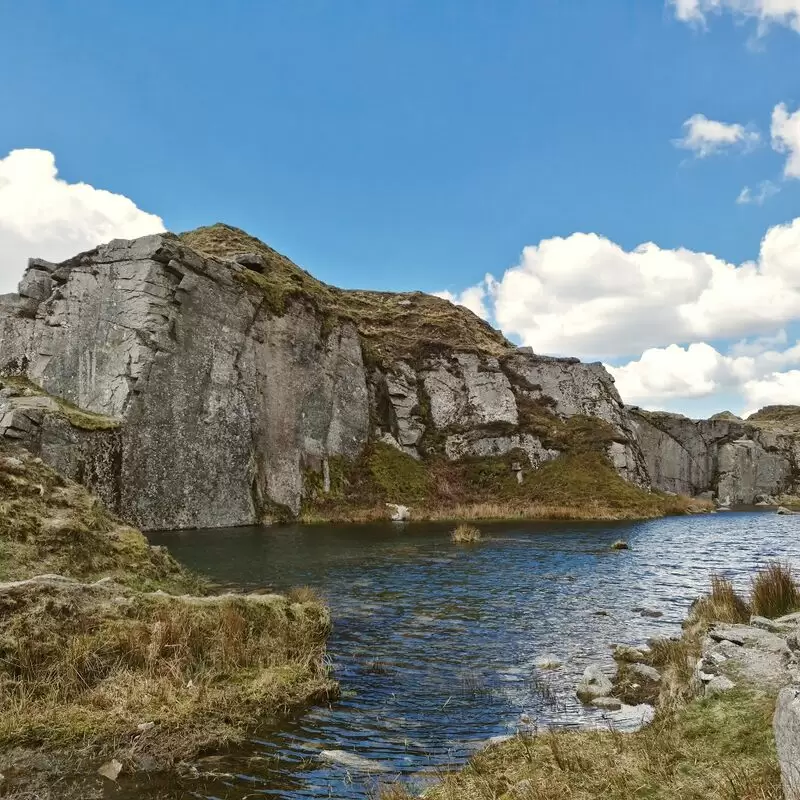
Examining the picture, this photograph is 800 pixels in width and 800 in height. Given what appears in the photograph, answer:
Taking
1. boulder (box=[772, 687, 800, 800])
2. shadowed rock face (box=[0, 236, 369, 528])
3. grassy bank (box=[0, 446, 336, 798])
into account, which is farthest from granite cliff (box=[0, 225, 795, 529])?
boulder (box=[772, 687, 800, 800])

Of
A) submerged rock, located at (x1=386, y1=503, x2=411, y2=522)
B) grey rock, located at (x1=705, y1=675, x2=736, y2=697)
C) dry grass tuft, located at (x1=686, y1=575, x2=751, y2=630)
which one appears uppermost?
grey rock, located at (x1=705, y1=675, x2=736, y2=697)

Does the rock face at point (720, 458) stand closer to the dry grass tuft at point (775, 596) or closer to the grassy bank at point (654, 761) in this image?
the dry grass tuft at point (775, 596)

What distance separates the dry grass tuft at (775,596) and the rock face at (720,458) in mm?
110259

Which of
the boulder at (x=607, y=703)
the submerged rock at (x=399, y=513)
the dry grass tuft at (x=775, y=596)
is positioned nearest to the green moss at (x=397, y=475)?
the submerged rock at (x=399, y=513)

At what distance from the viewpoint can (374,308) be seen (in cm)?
11131

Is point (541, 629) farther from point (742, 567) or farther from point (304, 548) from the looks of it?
point (304, 548)

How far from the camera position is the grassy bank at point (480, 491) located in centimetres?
7212

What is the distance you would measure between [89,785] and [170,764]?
1130 millimetres

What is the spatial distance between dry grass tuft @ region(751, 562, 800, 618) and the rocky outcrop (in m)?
48.9

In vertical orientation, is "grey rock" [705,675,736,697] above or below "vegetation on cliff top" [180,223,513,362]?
below

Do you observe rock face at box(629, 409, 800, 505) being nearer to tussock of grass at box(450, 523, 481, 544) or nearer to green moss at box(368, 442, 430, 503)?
green moss at box(368, 442, 430, 503)

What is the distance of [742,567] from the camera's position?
32.2m

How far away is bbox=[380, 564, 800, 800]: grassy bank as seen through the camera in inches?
272

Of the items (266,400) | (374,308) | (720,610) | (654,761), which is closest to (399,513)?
(266,400)
